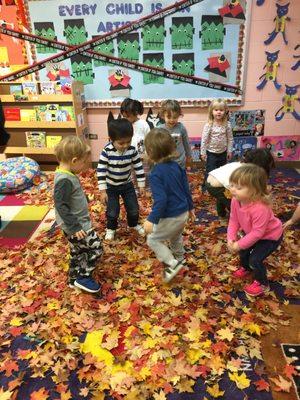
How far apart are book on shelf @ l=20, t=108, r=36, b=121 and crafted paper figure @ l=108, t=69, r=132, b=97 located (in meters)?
1.42

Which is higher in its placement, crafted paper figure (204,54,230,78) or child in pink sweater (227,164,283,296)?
crafted paper figure (204,54,230,78)

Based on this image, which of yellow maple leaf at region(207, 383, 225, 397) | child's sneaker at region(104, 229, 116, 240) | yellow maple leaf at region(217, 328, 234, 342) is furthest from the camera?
child's sneaker at region(104, 229, 116, 240)

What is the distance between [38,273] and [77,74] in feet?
12.1

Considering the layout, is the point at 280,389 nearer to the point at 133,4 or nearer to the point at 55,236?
the point at 55,236

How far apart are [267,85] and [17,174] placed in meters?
4.36

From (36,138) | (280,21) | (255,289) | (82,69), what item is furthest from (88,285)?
(280,21)

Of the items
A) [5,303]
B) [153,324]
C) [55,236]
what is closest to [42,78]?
[55,236]

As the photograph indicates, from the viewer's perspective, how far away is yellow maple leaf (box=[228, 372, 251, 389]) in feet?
7.30

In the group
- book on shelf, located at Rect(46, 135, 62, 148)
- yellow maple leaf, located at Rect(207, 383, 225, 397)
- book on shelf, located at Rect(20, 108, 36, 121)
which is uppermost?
book on shelf, located at Rect(20, 108, 36, 121)

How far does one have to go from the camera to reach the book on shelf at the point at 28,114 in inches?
230

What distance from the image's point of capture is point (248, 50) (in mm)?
5340

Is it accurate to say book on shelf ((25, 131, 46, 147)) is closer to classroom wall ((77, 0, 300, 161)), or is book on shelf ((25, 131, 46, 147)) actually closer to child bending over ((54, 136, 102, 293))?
classroom wall ((77, 0, 300, 161))

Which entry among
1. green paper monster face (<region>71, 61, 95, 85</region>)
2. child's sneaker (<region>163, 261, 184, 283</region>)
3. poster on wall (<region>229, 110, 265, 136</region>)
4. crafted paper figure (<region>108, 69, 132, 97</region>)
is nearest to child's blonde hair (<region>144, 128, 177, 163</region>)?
child's sneaker (<region>163, 261, 184, 283</region>)

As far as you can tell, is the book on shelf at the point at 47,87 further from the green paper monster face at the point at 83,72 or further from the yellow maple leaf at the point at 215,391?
the yellow maple leaf at the point at 215,391
